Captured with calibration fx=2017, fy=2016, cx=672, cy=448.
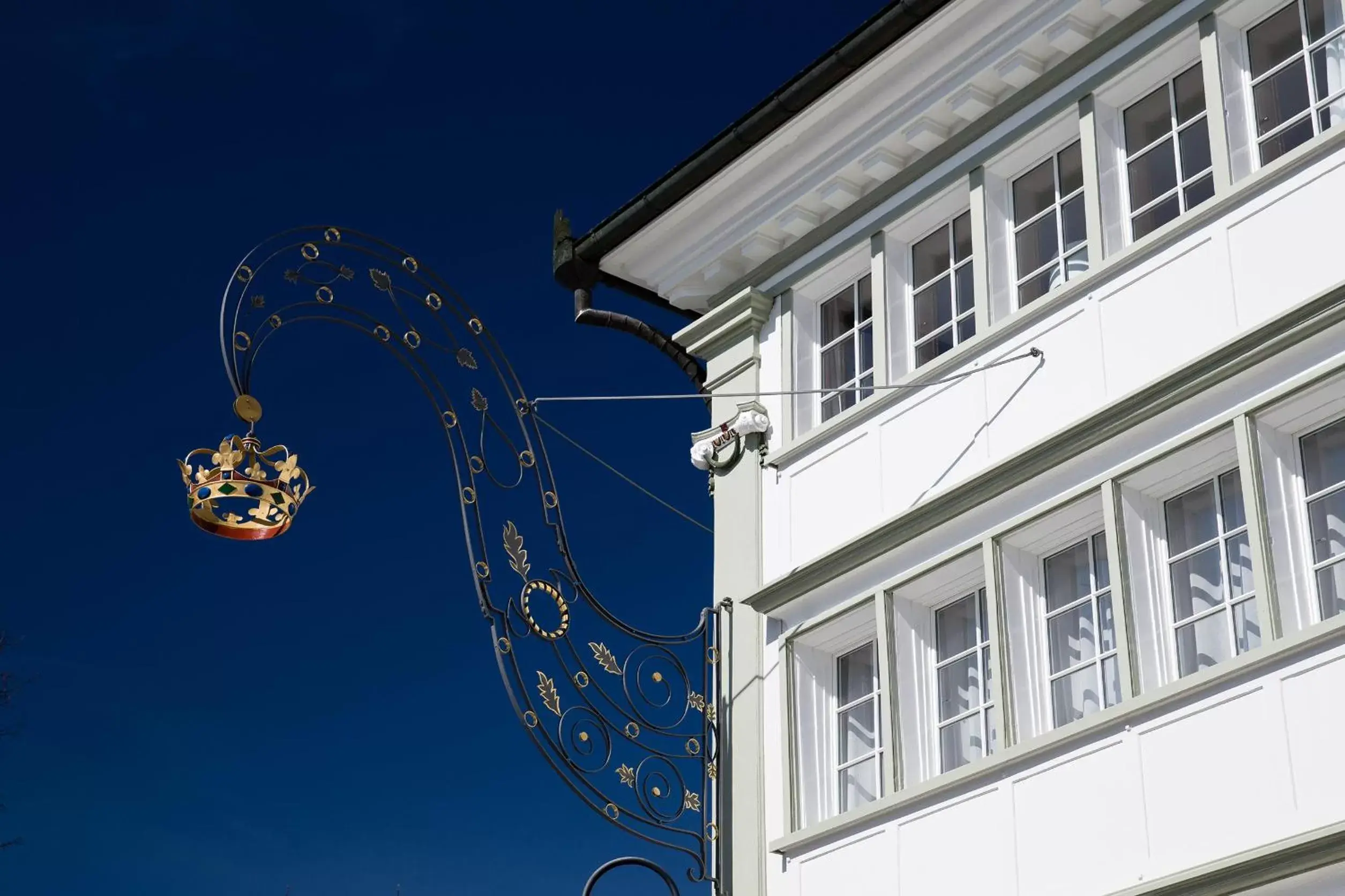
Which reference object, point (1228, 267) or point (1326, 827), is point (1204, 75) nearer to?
point (1228, 267)

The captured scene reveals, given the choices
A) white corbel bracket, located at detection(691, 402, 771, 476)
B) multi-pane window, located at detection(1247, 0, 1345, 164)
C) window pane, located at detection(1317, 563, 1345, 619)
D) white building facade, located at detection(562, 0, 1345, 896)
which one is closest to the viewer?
window pane, located at detection(1317, 563, 1345, 619)

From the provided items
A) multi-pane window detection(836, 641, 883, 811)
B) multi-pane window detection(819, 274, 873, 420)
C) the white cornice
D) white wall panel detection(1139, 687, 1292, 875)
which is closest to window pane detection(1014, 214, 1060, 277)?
the white cornice

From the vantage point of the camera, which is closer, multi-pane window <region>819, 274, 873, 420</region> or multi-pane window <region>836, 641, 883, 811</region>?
multi-pane window <region>836, 641, 883, 811</region>

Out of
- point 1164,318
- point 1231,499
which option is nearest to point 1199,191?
point 1164,318

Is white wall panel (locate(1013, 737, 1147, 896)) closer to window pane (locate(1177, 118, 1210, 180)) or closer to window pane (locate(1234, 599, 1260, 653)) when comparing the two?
window pane (locate(1234, 599, 1260, 653))

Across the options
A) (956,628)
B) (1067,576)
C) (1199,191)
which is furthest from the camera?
(956,628)

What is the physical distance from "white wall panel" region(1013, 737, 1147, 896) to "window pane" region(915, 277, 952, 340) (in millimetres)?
3753

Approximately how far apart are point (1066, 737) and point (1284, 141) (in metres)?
3.76

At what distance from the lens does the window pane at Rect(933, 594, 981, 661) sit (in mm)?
13078

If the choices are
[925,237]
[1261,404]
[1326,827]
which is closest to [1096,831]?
[1326,827]

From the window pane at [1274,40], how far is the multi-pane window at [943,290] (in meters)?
2.48

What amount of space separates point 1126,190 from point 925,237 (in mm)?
2104

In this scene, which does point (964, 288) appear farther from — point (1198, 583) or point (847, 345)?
point (1198, 583)

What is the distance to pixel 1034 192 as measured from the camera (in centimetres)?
1377
